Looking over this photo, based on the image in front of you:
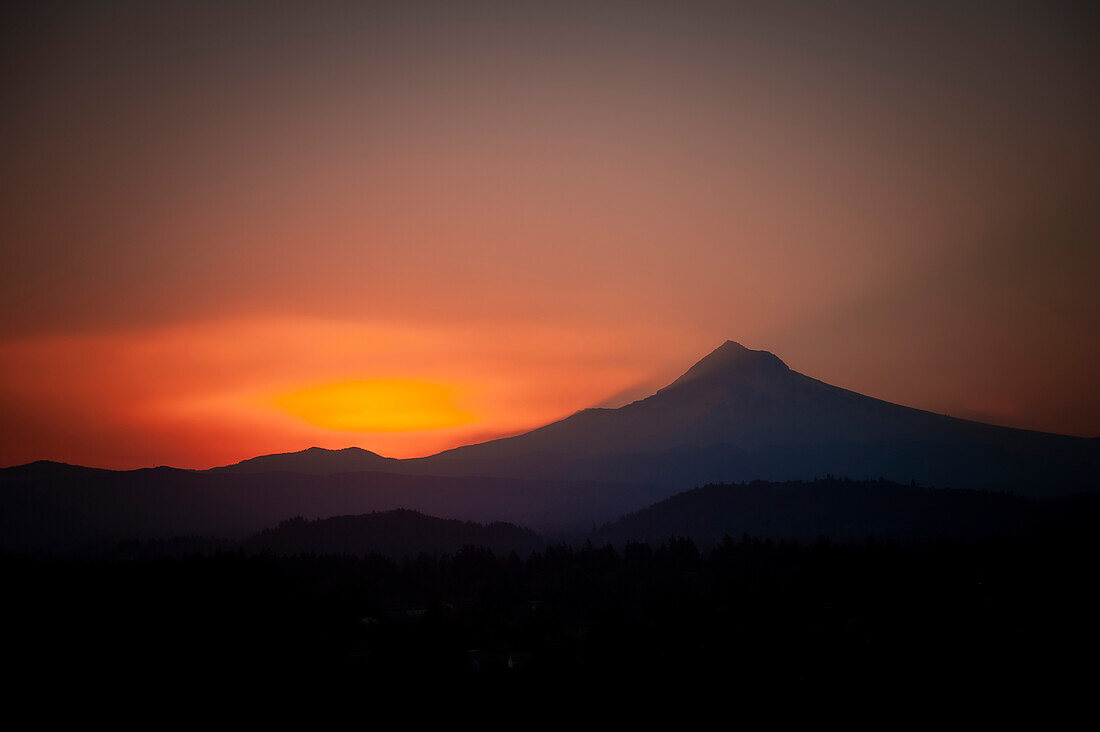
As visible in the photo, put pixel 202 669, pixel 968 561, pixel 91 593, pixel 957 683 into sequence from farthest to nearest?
pixel 968 561
pixel 91 593
pixel 202 669
pixel 957 683

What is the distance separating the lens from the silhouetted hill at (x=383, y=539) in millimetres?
179875

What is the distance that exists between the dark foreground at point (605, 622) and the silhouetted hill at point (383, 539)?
228 feet

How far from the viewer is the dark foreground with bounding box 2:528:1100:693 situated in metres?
63.1

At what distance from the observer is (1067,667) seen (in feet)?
204

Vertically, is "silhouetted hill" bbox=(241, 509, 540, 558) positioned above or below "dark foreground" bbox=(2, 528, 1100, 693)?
above

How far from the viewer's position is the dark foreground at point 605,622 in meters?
63.1

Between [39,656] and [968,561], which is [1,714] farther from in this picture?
[968,561]

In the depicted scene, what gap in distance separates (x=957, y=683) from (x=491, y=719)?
31611 mm

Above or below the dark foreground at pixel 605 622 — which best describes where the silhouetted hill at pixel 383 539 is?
above

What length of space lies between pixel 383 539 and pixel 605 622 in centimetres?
11730

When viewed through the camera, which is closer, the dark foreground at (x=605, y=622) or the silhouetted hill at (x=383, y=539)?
the dark foreground at (x=605, y=622)

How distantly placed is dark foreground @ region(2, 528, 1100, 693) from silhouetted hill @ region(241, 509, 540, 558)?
2739 inches

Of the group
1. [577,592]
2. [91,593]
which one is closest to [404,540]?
[577,592]

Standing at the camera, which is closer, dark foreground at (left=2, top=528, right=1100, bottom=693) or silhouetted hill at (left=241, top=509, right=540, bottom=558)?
dark foreground at (left=2, top=528, right=1100, bottom=693)
